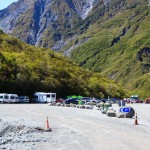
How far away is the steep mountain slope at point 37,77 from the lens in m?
93.4

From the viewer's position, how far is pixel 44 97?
9038 centimetres

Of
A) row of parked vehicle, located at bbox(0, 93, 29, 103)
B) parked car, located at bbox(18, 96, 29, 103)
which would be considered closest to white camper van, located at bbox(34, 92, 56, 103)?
parked car, located at bbox(18, 96, 29, 103)

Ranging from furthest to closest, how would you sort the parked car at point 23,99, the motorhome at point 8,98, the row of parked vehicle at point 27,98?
the parked car at point 23,99
the row of parked vehicle at point 27,98
the motorhome at point 8,98

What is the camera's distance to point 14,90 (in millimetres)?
92250

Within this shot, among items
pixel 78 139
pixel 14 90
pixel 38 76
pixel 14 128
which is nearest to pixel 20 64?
pixel 38 76

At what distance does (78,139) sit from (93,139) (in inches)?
34.6

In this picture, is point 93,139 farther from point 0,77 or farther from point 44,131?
point 0,77

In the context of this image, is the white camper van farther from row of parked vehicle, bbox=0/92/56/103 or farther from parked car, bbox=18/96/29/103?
parked car, bbox=18/96/29/103

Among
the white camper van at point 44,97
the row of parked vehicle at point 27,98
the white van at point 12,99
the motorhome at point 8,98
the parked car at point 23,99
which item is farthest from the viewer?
the white camper van at point 44,97

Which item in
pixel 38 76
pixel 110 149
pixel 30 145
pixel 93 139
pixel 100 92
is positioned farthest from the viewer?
pixel 100 92

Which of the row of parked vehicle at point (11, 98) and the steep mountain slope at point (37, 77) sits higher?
the steep mountain slope at point (37, 77)

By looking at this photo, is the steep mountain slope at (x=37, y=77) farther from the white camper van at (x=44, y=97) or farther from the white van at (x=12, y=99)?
the white van at (x=12, y=99)

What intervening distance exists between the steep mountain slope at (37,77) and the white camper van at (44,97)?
4.38 metres

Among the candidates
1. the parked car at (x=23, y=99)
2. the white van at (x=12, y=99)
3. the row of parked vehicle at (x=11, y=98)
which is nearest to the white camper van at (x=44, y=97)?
the parked car at (x=23, y=99)
